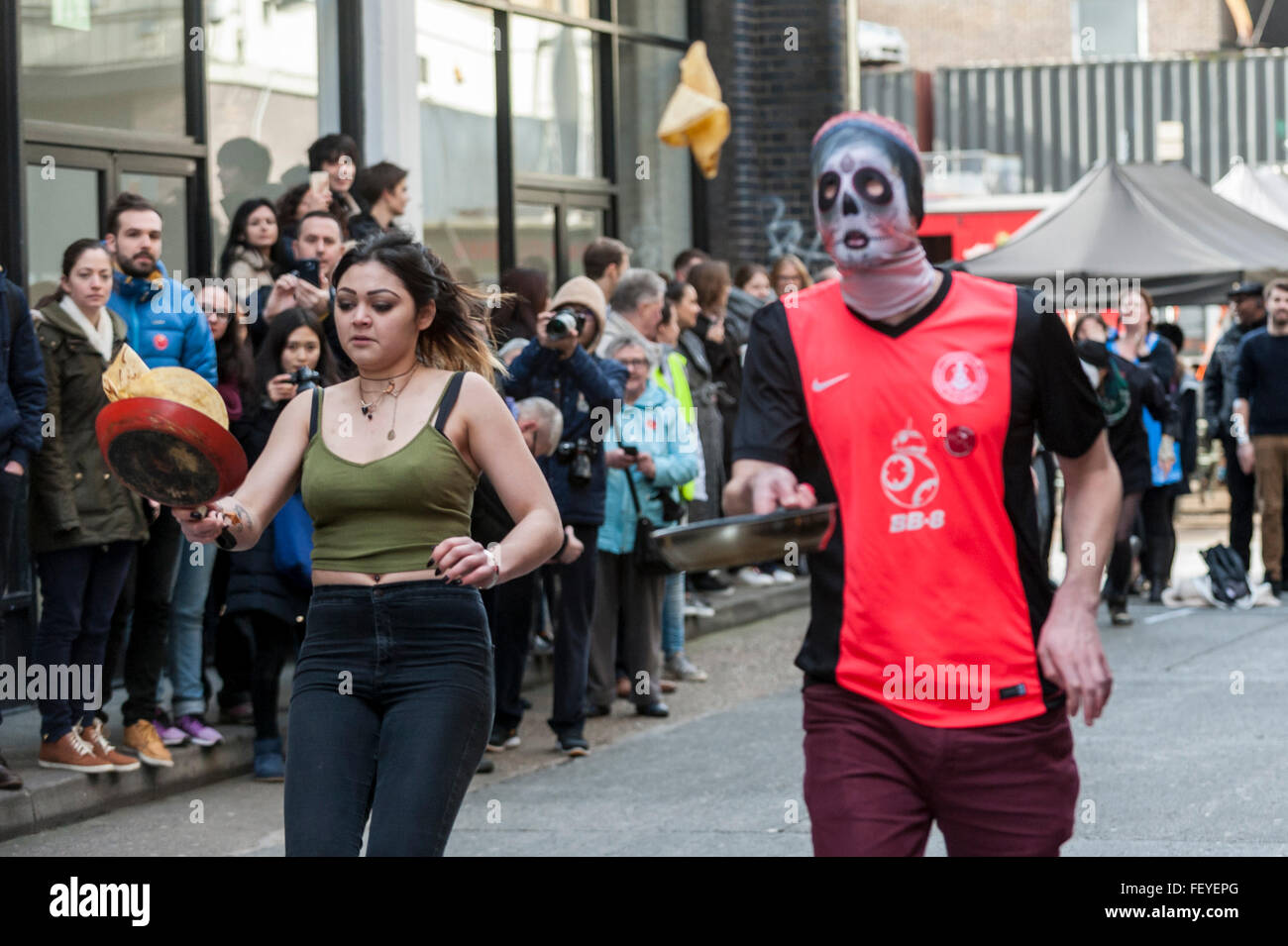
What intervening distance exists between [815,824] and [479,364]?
1608 millimetres

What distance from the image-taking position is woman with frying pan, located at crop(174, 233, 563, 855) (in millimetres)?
3951

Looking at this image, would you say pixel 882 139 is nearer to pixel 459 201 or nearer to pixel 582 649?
pixel 582 649

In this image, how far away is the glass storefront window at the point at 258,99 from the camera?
10.7 m

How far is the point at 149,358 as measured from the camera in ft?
25.4

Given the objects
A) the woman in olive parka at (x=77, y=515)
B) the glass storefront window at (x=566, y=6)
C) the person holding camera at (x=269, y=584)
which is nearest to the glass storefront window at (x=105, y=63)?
the woman in olive parka at (x=77, y=515)

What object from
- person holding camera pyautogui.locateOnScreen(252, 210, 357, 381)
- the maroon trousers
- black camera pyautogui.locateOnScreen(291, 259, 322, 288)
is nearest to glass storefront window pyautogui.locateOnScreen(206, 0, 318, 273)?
person holding camera pyautogui.locateOnScreen(252, 210, 357, 381)

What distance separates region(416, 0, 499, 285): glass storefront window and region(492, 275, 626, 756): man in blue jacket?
4.18 meters

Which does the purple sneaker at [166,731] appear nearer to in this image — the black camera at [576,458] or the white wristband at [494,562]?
the black camera at [576,458]

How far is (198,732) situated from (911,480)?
5175mm

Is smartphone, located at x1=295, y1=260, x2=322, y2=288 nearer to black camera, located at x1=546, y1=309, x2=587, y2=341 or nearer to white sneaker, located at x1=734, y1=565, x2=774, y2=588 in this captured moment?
black camera, located at x1=546, y1=309, x2=587, y2=341

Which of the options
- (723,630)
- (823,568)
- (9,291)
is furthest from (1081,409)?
(723,630)

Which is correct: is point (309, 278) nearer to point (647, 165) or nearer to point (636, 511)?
point (636, 511)

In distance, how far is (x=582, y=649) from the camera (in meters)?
8.72

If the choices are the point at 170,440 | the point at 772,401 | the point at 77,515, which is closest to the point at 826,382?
the point at 772,401
